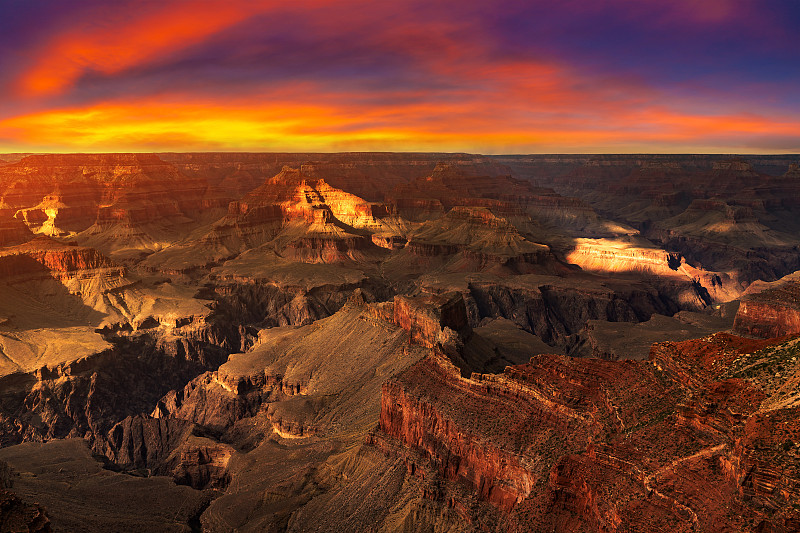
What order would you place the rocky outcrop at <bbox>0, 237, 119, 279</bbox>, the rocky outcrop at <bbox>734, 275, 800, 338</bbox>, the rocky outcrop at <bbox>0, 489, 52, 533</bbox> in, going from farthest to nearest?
the rocky outcrop at <bbox>0, 237, 119, 279</bbox>
the rocky outcrop at <bbox>734, 275, 800, 338</bbox>
the rocky outcrop at <bbox>0, 489, 52, 533</bbox>

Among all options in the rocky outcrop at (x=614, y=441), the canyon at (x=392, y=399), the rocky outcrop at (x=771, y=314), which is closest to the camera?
the rocky outcrop at (x=614, y=441)

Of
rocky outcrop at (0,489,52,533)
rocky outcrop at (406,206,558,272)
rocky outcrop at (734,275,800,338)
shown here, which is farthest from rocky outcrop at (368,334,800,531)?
rocky outcrop at (406,206,558,272)

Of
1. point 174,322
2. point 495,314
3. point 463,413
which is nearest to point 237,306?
point 174,322

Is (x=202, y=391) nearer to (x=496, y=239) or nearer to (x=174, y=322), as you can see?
(x=174, y=322)

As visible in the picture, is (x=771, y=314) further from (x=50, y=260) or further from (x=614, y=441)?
(x=50, y=260)

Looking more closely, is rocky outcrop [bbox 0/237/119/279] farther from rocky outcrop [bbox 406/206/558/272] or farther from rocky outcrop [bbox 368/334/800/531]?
rocky outcrop [bbox 368/334/800/531]

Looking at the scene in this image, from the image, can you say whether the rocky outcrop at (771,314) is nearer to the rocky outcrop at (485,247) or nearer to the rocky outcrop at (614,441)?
the rocky outcrop at (614,441)

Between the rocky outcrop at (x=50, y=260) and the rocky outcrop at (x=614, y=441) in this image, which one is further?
the rocky outcrop at (x=50, y=260)

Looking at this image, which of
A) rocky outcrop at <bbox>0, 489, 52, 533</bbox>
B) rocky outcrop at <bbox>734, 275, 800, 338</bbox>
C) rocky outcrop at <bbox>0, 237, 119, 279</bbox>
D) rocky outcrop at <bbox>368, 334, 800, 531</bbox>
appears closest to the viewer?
rocky outcrop at <bbox>368, 334, 800, 531</bbox>

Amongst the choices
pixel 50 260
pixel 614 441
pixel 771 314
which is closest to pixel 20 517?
pixel 614 441

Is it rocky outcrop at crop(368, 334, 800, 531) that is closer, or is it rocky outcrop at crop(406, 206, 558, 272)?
rocky outcrop at crop(368, 334, 800, 531)

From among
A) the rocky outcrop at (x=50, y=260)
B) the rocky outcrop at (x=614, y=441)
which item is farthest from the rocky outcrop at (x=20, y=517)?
the rocky outcrop at (x=50, y=260)

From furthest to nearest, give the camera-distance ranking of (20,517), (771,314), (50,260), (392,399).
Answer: (50,260), (771,314), (392,399), (20,517)
